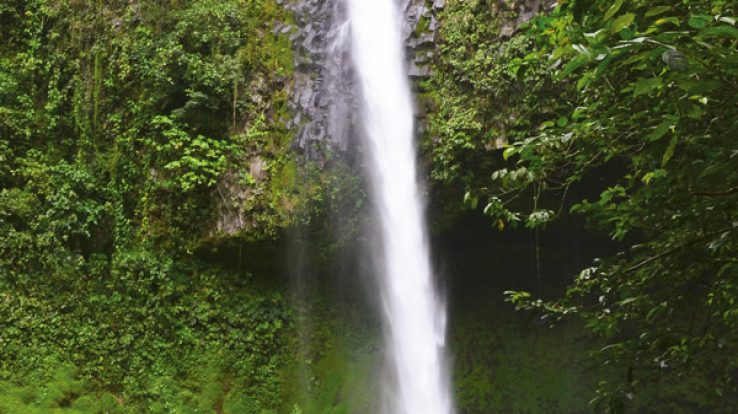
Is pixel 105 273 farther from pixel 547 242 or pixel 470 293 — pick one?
pixel 547 242

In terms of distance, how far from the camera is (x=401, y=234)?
25.7ft

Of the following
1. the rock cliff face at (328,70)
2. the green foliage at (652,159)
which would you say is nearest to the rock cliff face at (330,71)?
the rock cliff face at (328,70)

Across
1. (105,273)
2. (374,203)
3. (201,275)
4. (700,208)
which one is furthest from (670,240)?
(105,273)

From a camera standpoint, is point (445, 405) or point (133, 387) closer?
point (133, 387)

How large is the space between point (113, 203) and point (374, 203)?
3.45 m

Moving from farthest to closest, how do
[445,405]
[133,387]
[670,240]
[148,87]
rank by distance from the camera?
[148,87]
[445,405]
[133,387]
[670,240]

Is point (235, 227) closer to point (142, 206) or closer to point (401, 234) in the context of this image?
point (142, 206)

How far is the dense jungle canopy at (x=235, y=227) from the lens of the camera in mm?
7191

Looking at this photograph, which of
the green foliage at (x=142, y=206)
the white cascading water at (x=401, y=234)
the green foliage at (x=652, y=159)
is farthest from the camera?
the white cascading water at (x=401, y=234)

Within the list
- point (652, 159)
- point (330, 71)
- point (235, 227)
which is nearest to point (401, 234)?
point (235, 227)

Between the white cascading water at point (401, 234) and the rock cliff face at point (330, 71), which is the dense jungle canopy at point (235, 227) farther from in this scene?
the white cascading water at point (401, 234)

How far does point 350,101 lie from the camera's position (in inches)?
314

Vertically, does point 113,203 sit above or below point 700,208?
above

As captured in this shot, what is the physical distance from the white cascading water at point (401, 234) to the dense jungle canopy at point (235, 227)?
0.27 m
